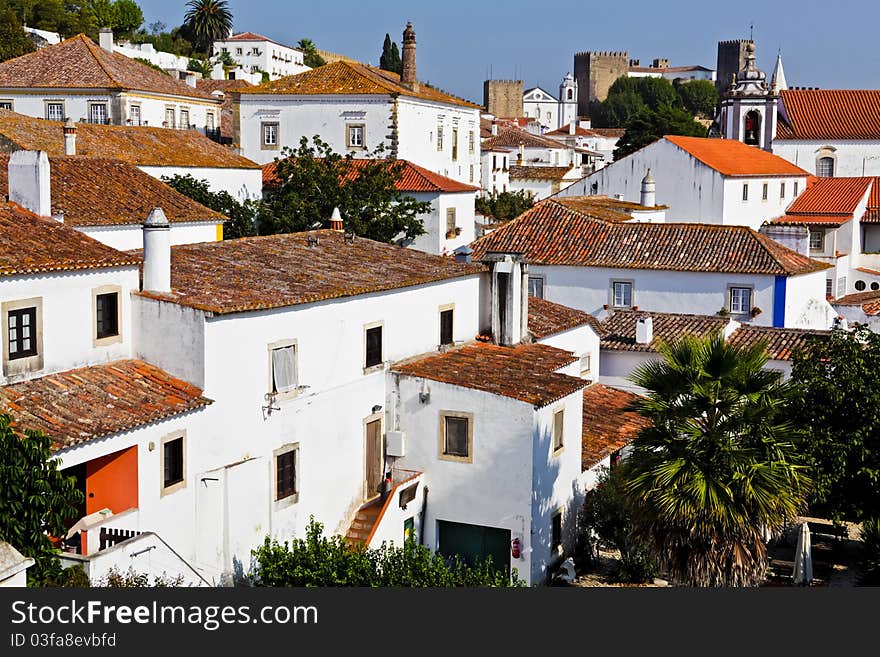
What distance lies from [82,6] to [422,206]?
197ft

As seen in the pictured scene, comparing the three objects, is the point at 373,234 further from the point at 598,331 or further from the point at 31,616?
the point at 31,616

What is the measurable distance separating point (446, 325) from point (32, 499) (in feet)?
39.2

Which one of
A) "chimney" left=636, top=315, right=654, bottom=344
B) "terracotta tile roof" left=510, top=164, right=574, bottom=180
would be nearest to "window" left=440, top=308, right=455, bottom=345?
"chimney" left=636, top=315, right=654, bottom=344

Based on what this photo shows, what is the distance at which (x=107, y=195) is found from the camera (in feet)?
92.7

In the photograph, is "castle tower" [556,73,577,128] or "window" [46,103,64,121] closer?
"window" [46,103,64,121]

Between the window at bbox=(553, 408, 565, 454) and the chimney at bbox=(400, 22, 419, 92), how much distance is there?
32.4 m

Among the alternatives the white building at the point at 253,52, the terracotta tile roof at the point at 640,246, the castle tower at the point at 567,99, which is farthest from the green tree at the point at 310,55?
the terracotta tile roof at the point at 640,246

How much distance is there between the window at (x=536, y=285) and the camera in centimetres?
3791

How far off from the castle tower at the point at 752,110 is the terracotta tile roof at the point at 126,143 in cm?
4438

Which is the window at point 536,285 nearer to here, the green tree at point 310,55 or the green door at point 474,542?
the green door at point 474,542

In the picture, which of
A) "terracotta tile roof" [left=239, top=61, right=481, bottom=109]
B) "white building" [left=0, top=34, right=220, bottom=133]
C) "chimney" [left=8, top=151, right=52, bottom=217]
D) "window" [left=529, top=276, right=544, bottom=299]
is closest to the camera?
"chimney" [left=8, top=151, right=52, bottom=217]

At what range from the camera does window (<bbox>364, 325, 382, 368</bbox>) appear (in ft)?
73.7

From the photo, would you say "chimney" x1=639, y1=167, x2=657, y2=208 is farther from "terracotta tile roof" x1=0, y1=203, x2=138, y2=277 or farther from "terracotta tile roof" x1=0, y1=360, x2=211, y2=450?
"terracotta tile roof" x1=0, y1=360, x2=211, y2=450

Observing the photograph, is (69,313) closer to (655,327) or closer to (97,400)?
(97,400)
